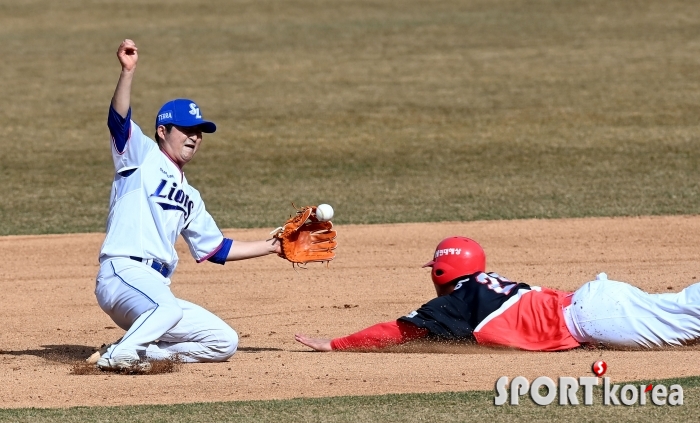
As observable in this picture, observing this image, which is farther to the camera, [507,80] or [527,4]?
[527,4]

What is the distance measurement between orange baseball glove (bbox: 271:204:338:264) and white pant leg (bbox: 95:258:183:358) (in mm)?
836

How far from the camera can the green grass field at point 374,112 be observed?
11414 mm

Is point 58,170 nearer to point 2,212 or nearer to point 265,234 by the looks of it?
point 2,212

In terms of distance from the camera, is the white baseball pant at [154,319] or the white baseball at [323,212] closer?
the white baseball pant at [154,319]

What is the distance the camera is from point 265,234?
1036cm

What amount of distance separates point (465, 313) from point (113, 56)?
50.1 ft

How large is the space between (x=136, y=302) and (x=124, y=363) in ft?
1.12

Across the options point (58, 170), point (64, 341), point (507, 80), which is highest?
point (507, 80)

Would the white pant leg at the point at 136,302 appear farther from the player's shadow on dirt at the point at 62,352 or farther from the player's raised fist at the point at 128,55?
the player's raised fist at the point at 128,55

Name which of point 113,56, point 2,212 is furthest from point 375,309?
point 113,56

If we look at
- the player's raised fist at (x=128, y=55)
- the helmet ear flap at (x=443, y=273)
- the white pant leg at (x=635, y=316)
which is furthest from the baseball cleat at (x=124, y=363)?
the white pant leg at (x=635, y=316)

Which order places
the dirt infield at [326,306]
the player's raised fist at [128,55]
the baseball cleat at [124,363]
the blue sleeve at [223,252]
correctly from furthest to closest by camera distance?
the blue sleeve at [223,252] → the player's raised fist at [128,55] → the baseball cleat at [124,363] → the dirt infield at [326,306]

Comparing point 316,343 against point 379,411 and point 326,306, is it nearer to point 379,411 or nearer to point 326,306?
point 379,411
